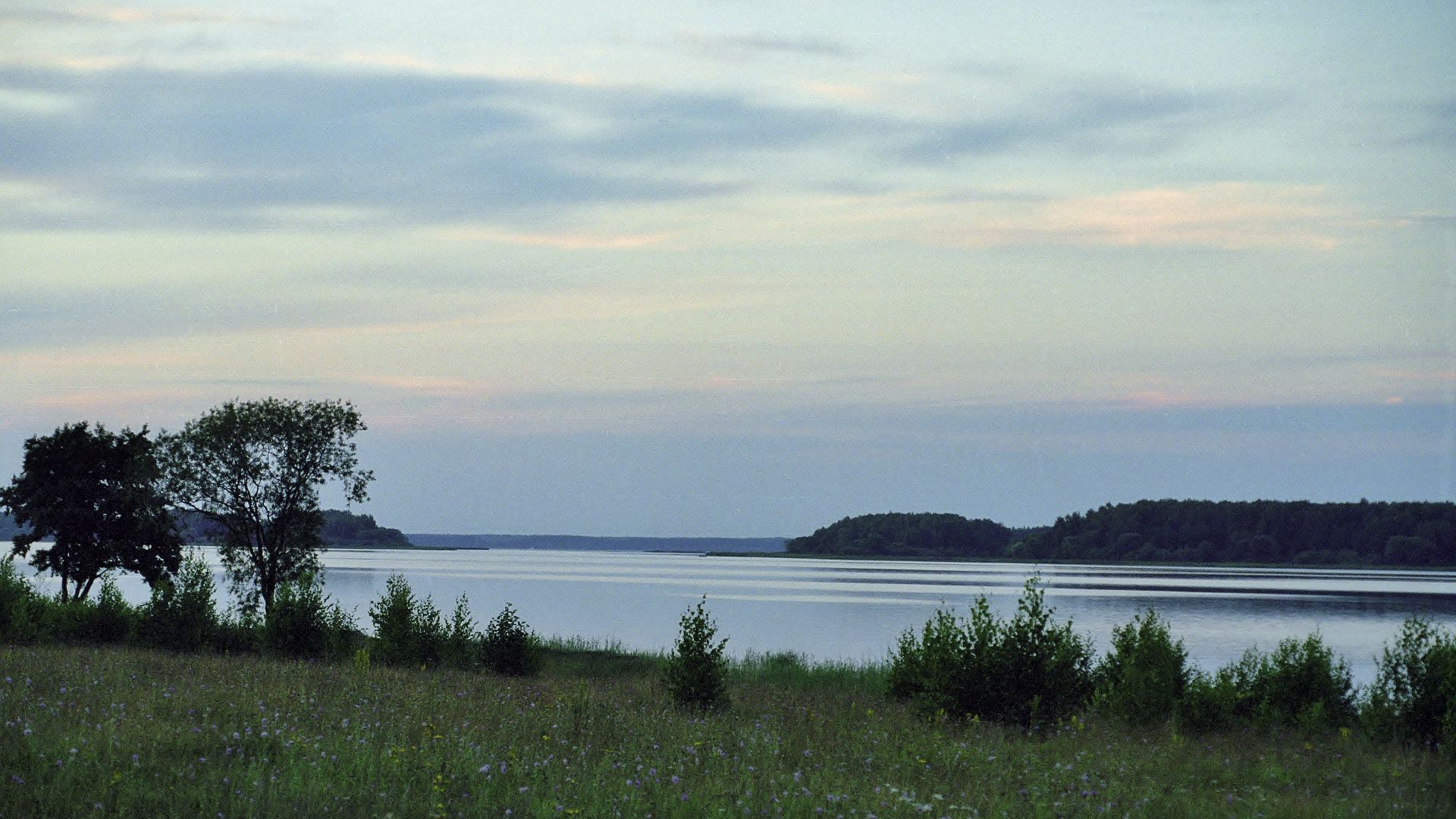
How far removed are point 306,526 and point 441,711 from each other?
34.8 meters

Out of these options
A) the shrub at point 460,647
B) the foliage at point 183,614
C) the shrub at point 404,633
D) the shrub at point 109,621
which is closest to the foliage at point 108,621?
the shrub at point 109,621

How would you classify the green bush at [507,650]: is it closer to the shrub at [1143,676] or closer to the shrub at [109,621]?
the shrub at [109,621]

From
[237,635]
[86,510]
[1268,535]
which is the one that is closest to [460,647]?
[237,635]

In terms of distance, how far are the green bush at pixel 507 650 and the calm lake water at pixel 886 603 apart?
1646 centimetres

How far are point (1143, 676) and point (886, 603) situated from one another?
7264 cm

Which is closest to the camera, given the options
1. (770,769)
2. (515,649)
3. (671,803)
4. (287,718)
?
(671,803)

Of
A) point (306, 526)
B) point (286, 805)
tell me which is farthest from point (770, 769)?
point (306, 526)

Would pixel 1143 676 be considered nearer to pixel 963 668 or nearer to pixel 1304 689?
pixel 1304 689

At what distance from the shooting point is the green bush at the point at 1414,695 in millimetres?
21609

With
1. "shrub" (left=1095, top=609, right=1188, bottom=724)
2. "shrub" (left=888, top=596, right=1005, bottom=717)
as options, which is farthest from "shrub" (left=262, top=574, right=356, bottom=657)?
"shrub" (left=1095, top=609, right=1188, bottom=724)

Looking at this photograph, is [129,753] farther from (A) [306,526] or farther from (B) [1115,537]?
(B) [1115,537]

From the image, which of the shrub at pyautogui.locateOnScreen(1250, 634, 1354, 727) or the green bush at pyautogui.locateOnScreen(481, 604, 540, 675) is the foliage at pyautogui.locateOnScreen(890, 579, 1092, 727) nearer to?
the shrub at pyautogui.locateOnScreen(1250, 634, 1354, 727)

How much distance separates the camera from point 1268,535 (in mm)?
178875

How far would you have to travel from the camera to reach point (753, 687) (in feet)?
93.6
